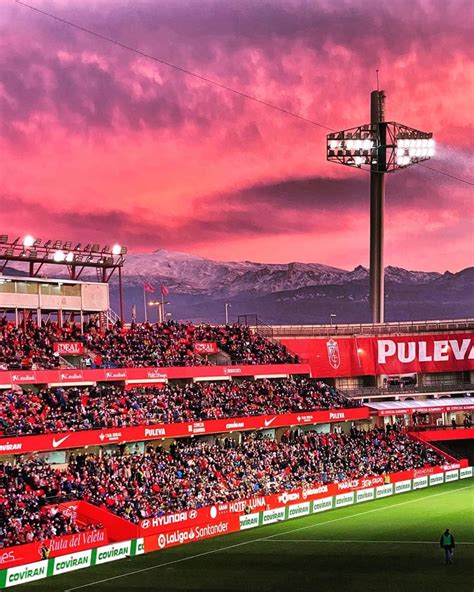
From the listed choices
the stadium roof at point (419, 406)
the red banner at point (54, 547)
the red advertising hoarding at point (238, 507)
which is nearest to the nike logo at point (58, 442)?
the red banner at point (54, 547)

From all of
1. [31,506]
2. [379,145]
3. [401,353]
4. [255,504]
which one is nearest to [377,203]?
[379,145]

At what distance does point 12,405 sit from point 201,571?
12.4m

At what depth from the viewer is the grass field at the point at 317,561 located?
3325 centimetres

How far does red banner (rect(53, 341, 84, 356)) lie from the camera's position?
50.5m

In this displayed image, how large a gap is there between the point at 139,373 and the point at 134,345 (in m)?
3.78

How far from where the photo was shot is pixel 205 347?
61.8 m

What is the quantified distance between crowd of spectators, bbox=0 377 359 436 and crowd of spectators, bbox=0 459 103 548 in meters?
1.96

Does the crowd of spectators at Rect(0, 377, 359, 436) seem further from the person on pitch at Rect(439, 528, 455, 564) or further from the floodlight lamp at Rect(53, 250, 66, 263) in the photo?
the person on pitch at Rect(439, 528, 455, 564)

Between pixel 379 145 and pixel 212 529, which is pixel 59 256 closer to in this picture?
pixel 212 529

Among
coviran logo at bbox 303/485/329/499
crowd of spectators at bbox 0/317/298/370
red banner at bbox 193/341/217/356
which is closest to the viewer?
crowd of spectators at bbox 0/317/298/370

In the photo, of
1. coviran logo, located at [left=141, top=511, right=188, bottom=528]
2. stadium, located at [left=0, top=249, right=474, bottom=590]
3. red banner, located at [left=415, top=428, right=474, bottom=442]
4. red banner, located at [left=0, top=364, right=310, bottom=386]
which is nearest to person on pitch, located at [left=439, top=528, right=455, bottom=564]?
stadium, located at [left=0, top=249, right=474, bottom=590]

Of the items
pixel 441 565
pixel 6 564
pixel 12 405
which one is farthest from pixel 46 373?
pixel 441 565

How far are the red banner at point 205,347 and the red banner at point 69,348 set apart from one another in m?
11.0

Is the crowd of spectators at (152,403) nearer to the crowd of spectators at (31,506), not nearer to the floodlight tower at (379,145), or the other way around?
the crowd of spectators at (31,506)
